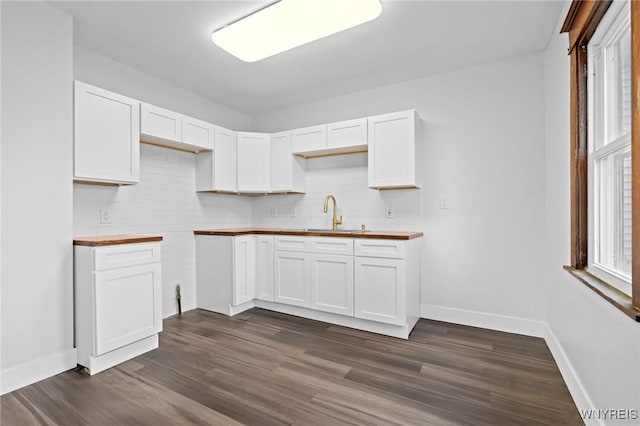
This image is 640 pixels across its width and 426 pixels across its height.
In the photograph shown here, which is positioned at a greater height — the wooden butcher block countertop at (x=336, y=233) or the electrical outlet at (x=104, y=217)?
the electrical outlet at (x=104, y=217)

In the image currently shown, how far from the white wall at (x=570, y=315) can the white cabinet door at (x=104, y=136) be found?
3.33 meters

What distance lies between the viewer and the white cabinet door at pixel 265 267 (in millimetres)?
3614

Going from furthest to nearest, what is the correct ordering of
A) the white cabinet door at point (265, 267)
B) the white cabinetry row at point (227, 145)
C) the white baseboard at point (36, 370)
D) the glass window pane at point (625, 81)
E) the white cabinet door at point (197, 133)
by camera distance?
1. the white cabinet door at point (265, 267)
2. the white cabinet door at point (197, 133)
3. the white cabinetry row at point (227, 145)
4. the white baseboard at point (36, 370)
5. the glass window pane at point (625, 81)

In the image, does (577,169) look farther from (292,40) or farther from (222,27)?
(222,27)

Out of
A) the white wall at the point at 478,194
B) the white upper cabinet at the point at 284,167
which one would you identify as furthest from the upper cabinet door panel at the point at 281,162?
the white wall at the point at 478,194

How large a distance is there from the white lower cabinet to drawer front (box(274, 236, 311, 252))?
4.34ft

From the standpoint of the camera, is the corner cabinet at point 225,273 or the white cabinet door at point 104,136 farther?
the corner cabinet at point 225,273

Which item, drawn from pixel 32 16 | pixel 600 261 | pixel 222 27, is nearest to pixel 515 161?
pixel 600 261

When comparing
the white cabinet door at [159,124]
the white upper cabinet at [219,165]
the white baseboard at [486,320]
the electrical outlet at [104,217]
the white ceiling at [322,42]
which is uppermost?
the white ceiling at [322,42]

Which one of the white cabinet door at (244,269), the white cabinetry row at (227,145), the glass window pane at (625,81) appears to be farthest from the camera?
the white cabinet door at (244,269)

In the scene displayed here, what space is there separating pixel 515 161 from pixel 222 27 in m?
2.85

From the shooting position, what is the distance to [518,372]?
2.21 metres

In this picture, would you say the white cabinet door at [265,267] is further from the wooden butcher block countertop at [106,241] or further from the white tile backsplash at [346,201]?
the wooden butcher block countertop at [106,241]

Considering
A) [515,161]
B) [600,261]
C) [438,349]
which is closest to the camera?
[600,261]
